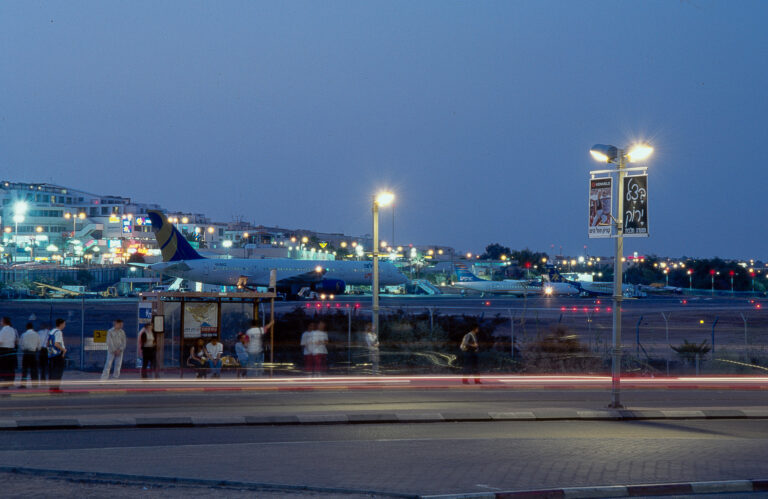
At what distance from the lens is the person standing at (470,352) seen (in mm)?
20433

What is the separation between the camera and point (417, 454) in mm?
10086

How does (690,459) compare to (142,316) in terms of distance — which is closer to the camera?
(690,459)

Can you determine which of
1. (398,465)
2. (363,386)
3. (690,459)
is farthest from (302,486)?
(363,386)

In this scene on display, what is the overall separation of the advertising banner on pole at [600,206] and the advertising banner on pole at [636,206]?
1.15 feet

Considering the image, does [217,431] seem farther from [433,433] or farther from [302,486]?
[302,486]

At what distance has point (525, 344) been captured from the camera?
28391 millimetres

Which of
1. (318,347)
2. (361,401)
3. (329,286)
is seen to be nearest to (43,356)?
(318,347)

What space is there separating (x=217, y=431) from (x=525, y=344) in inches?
709

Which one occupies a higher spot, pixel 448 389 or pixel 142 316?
pixel 142 316

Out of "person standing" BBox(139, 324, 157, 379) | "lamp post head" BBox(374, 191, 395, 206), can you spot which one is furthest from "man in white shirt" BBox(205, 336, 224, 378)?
"lamp post head" BBox(374, 191, 395, 206)

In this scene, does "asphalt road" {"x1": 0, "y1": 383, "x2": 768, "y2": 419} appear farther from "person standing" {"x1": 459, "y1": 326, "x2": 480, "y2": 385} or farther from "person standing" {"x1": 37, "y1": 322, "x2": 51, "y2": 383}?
"person standing" {"x1": 37, "y1": 322, "x2": 51, "y2": 383}

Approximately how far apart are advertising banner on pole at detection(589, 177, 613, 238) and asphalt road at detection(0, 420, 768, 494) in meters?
3.86

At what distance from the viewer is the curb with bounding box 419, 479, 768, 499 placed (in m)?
7.75

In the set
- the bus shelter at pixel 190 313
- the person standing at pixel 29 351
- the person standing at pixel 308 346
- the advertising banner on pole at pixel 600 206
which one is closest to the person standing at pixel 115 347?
the person standing at pixel 29 351
